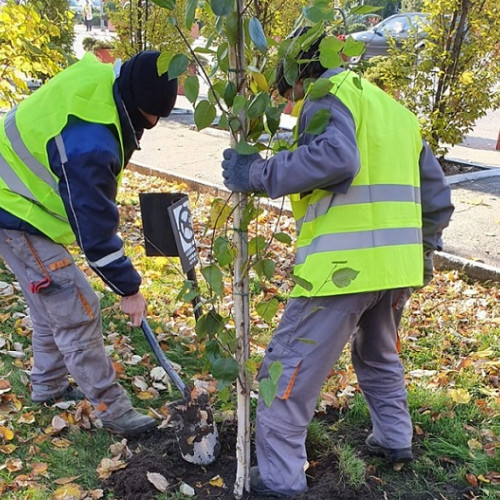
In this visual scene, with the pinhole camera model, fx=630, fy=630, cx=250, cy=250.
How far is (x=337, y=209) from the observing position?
2234mm

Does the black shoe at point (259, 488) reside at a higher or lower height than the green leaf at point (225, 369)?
lower

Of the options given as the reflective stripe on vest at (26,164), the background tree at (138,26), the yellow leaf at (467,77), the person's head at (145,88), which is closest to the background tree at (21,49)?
the reflective stripe on vest at (26,164)

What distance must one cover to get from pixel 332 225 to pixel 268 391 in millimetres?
635

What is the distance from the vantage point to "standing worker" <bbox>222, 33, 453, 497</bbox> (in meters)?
2.08

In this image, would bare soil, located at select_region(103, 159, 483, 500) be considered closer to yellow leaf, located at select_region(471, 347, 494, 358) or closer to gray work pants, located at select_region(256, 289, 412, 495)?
gray work pants, located at select_region(256, 289, 412, 495)

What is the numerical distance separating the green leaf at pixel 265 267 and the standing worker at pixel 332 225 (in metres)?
0.13

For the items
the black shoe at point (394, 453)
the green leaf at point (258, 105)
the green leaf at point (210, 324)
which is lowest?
the black shoe at point (394, 453)

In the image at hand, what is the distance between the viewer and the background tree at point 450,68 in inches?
283

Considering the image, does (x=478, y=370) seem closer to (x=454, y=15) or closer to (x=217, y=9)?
(x=217, y=9)

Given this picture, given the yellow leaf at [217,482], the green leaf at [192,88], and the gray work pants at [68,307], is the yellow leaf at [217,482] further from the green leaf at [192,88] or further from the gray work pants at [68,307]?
the green leaf at [192,88]

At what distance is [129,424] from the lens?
9.72 feet

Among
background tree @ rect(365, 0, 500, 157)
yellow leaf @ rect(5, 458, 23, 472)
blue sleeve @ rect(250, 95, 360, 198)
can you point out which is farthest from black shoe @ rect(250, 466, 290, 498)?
background tree @ rect(365, 0, 500, 157)

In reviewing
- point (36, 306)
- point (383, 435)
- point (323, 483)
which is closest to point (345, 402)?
point (383, 435)

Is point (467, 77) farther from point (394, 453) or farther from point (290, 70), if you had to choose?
point (290, 70)
